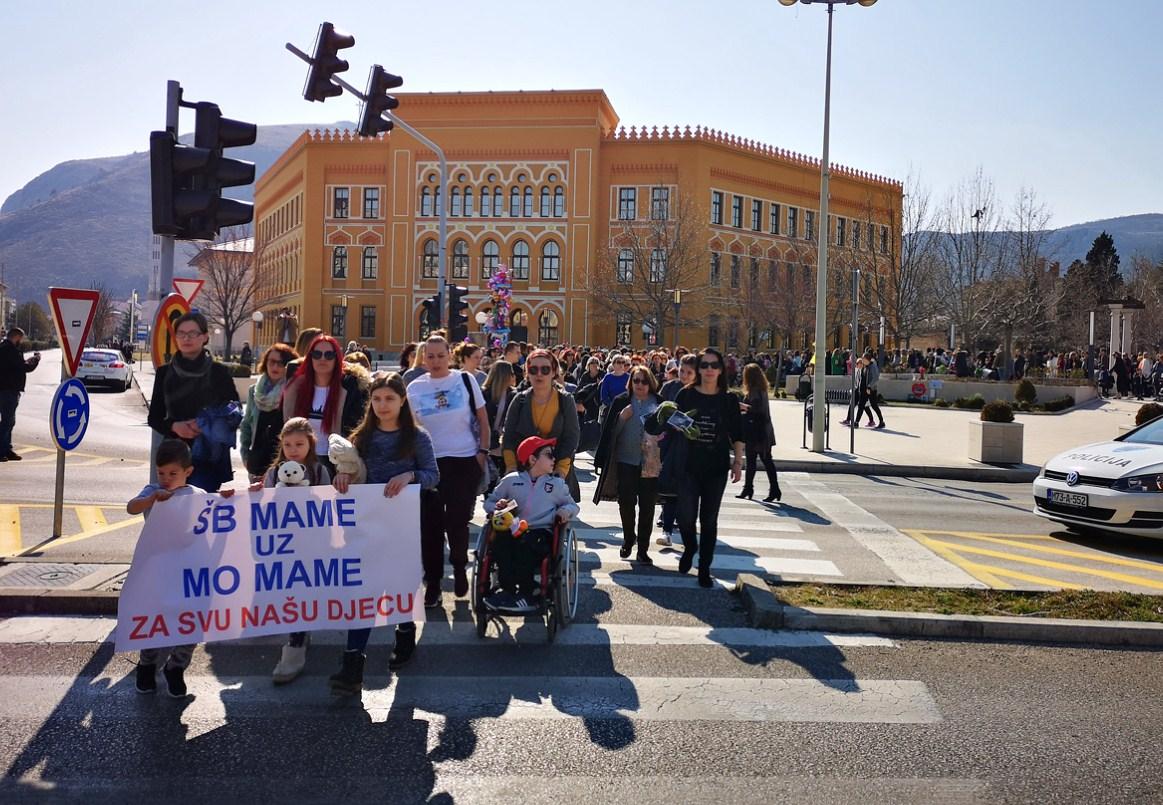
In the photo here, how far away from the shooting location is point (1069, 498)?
11164 millimetres

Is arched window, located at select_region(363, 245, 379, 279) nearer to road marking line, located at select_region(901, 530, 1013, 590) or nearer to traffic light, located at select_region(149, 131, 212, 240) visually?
road marking line, located at select_region(901, 530, 1013, 590)

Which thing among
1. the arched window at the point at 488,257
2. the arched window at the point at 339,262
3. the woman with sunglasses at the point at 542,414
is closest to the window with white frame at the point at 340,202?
the arched window at the point at 339,262

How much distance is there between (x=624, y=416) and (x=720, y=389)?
1.33m

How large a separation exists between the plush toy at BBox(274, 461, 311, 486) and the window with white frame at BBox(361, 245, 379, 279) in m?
63.1

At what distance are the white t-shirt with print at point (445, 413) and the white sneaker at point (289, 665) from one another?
1.85m

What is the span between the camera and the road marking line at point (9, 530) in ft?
29.5

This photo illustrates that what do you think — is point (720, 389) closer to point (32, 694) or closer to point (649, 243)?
point (32, 694)

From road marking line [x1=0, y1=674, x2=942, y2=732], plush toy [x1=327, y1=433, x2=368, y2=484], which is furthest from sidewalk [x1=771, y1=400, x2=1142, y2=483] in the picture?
plush toy [x1=327, y1=433, x2=368, y2=484]

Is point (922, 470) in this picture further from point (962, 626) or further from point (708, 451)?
point (962, 626)

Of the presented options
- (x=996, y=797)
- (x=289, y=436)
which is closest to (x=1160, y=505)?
(x=996, y=797)

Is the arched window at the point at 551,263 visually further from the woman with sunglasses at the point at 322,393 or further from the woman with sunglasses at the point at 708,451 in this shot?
the woman with sunglasses at the point at 322,393

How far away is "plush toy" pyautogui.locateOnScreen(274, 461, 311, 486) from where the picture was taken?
5.80 meters

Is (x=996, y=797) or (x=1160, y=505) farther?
(x=1160, y=505)

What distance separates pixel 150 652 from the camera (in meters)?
5.58
